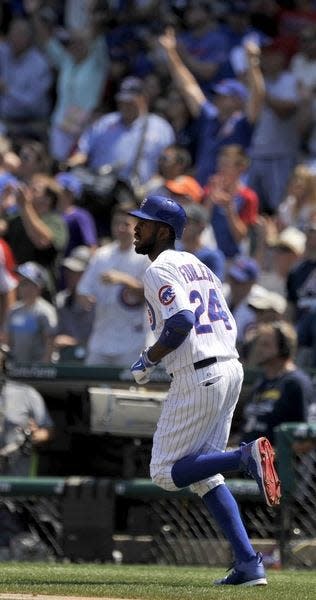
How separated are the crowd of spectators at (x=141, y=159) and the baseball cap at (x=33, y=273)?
0.7 inches

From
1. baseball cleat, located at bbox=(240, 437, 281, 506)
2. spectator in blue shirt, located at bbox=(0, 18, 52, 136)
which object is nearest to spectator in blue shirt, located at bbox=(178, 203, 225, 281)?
baseball cleat, located at bbox=(240, 437, 281, 506)

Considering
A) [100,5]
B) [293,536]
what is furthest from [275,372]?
[100,5]

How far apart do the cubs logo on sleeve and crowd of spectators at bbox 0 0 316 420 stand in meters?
3.80

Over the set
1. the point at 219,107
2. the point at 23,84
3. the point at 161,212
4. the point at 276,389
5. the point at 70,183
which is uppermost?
the point at 161,212

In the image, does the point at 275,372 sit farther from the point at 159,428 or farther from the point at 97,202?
the point at 97,202

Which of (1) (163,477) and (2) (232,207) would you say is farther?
(2) (232,207)

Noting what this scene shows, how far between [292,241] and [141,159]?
249cm

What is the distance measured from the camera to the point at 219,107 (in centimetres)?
1331

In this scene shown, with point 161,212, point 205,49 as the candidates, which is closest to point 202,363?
point 161,212

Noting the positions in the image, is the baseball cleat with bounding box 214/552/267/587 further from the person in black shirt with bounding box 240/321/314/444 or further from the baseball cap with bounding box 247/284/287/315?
the baseball cap with bounding box 247/284/287/315

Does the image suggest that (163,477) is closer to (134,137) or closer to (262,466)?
(262,466)

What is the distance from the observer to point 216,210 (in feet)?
40.5

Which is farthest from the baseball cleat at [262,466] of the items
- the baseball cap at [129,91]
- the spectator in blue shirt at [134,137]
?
the baseball cap at [129,91]

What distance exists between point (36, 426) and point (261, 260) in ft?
11.4
